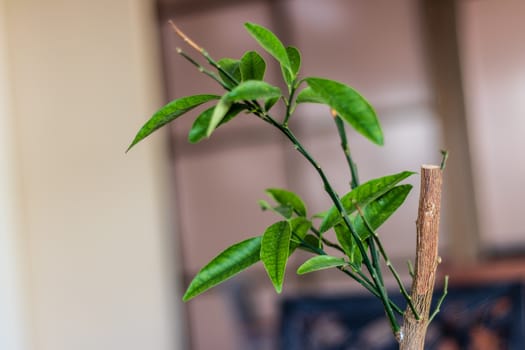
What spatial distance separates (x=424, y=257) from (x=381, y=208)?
7 cm

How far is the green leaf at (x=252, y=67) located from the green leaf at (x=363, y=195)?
0.12m

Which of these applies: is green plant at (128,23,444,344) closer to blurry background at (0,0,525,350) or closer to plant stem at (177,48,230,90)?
plant stem at (177,48,230,90)

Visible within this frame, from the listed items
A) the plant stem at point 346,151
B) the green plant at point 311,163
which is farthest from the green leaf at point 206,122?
the plant stem at point 346,151

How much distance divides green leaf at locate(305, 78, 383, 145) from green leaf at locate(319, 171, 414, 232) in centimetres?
9

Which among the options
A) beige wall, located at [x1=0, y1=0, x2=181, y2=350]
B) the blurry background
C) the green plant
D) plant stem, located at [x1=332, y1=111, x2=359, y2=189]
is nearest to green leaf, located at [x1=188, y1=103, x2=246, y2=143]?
the green plant

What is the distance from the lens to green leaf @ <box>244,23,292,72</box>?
0.54 metres

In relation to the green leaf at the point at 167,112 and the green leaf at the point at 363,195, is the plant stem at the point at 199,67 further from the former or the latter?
the green leaf at the point at 363,195

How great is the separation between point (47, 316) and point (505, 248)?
230 cm

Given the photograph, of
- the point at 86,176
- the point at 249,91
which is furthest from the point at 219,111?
the point at 86,176

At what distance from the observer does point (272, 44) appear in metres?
0.54

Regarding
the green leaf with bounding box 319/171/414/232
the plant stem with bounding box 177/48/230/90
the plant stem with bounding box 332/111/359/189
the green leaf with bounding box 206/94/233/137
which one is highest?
the plant stem with bounding box 177/48/230/90

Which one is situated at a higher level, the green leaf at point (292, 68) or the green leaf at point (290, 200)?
the green leaf at point (292, 68)

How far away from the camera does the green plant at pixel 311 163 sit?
0.51 m

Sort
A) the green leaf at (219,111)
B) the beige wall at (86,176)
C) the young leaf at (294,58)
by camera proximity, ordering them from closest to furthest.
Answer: the green leaf at (219,111), the young leaf at (294,58), the beige wall at (86,176)
